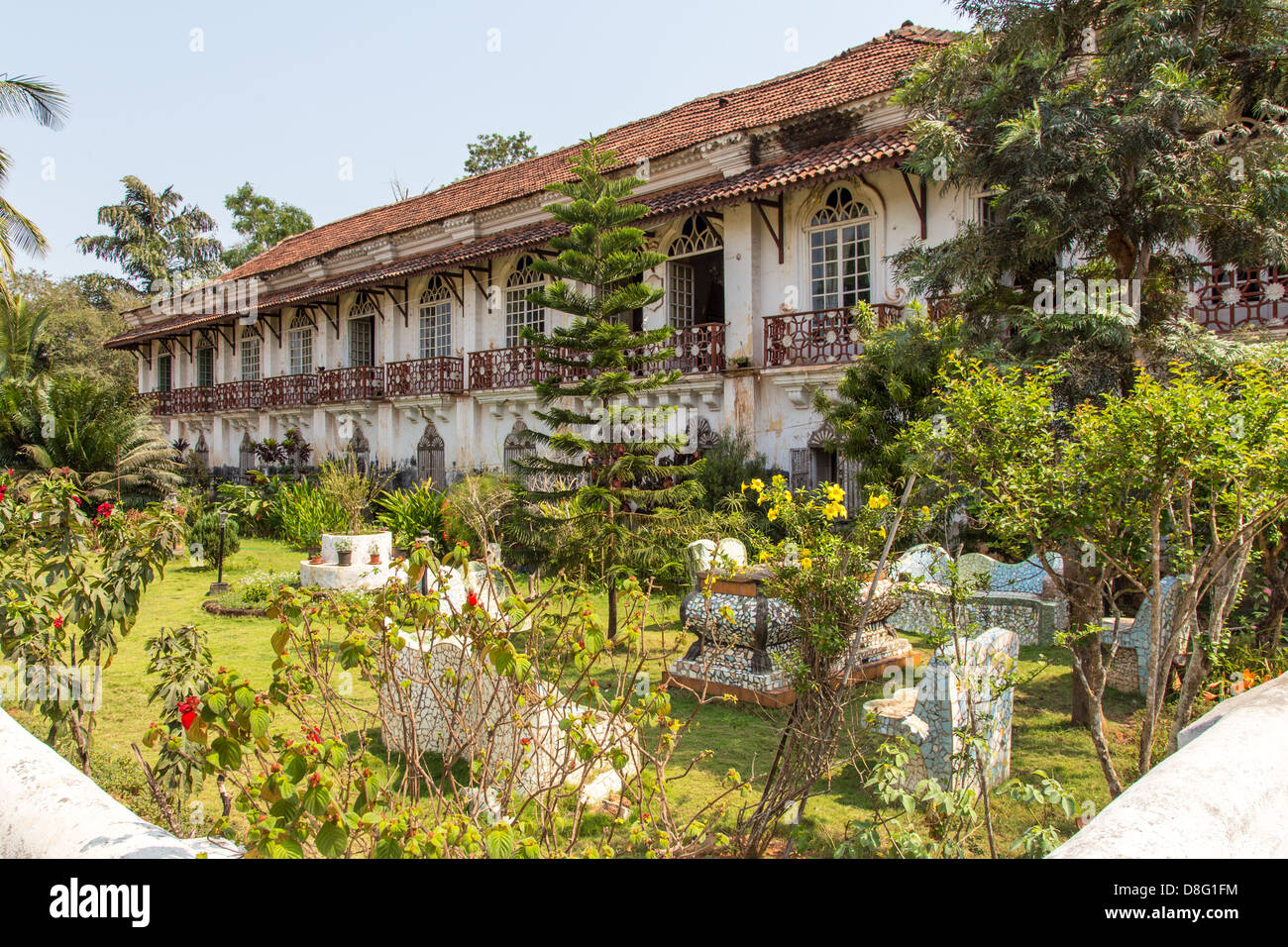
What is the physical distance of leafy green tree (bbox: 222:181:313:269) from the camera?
41.4m

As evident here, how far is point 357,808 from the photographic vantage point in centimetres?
281

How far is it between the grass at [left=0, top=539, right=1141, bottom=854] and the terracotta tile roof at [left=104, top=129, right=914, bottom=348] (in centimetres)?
658

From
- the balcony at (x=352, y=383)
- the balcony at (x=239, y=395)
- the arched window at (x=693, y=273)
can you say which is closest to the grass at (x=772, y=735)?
the arched window at (x=693, y=273)

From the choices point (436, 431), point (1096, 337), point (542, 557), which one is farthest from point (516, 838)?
point (436, 431)

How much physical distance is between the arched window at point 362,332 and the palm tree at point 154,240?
19.5m

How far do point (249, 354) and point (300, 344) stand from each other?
3399mm

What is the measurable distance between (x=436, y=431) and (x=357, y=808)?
17.9 m

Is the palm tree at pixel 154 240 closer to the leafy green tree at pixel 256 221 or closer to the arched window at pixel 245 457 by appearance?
the leafy green tree at pixel 256 221

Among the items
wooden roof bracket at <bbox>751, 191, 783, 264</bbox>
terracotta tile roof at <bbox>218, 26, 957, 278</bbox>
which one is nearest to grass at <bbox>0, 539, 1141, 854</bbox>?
wooden roof bracket at <bbox>751, 191, 783, 264</bbox>

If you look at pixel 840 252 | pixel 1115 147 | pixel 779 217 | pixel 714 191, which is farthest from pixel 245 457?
pixel 1115 147

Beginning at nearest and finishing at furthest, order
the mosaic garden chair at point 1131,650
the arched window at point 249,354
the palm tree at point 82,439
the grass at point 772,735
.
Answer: the grass at point 772,735
the mosaic garden chair at point 1131,650
the palm tree at point 82,439
the arched window at point 249,354

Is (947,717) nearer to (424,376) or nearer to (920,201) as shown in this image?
(920,201)

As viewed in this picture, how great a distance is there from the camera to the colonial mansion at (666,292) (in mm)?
13109
